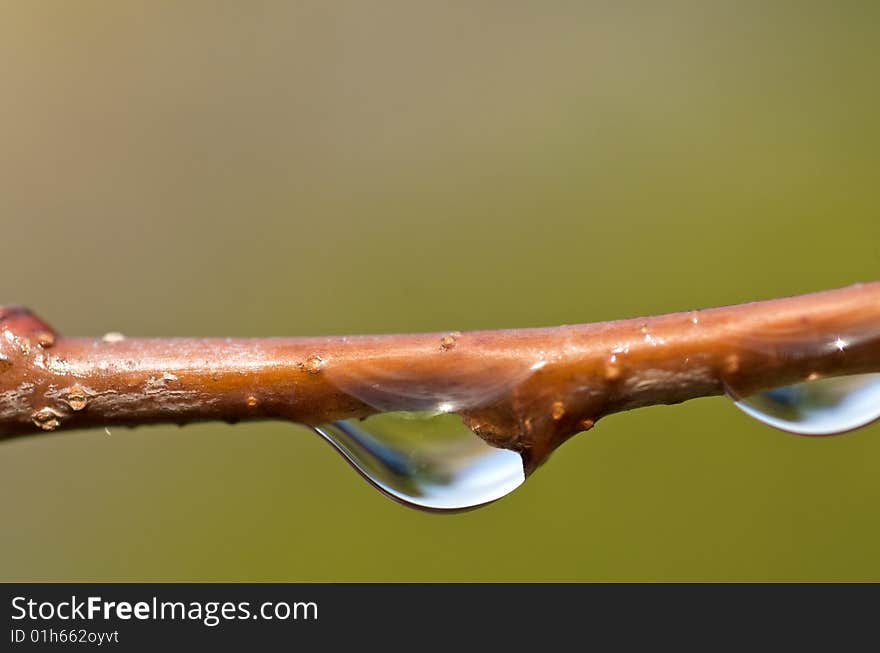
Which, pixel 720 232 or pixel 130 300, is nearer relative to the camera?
pixel 720 232

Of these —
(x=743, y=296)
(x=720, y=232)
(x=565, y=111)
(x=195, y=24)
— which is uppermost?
(x=195, y=24)

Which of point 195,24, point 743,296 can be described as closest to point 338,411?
point 743,296

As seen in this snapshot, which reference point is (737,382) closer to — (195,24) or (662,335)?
(662,335)

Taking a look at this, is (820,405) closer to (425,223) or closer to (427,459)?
(427,459)

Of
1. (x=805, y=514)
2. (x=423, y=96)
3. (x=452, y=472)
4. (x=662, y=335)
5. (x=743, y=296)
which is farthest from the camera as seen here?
(x=423, y=96)

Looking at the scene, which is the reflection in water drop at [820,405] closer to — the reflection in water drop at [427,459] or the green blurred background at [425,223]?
the reflection in water drop at [427,459]

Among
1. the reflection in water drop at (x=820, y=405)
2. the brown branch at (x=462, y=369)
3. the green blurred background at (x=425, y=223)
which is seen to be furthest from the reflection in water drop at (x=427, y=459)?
the green blurred background at (x=425, y=223)

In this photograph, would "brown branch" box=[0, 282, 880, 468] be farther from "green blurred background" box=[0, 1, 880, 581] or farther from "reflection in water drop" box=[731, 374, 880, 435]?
"green blurred background" box=[0, 1, 880, 581]
